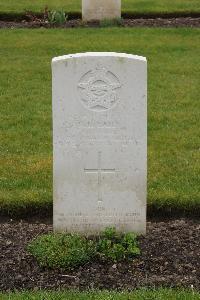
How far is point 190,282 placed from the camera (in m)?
4.93

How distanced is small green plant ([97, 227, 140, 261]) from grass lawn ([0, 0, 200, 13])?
11.9m

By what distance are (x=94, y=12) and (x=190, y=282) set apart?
11.1 m

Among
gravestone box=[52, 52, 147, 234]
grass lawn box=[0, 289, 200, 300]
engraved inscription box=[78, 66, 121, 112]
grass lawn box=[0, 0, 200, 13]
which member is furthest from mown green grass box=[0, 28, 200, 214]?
grass lawn box=[0, 0, 200, 13]

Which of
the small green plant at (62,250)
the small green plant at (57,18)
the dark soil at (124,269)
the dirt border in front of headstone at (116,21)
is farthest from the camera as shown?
the dirt border in front of headstone at (116,21)

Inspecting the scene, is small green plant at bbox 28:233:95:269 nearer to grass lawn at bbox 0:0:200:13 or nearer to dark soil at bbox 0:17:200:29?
dark soil at bbox 0:17:200:29

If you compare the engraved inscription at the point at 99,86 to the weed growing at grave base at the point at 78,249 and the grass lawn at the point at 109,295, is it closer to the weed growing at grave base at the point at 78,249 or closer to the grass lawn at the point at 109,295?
the weed growing at grave base at the point at 78,249

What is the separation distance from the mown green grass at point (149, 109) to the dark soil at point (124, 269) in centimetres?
81

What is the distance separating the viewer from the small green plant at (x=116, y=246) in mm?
5219

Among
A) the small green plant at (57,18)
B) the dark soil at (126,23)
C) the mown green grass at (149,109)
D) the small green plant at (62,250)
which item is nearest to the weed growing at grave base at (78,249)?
A: the small green plant at (62,250)

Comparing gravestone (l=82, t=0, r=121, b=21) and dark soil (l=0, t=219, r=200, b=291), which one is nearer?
dark soil (l=0, t=219, r=200, b=291)

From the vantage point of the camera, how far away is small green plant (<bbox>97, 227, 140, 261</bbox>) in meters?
5.22

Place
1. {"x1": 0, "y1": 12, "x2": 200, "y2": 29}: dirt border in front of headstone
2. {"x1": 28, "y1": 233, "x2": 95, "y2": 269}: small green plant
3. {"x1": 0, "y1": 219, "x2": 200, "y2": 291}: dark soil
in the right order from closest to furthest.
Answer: {"x1": 0, "y1": 219, "x2": 200, "y2": 291}: dark soil < {"x1": 28, "y1": 233, "x2": 95, "y2": 269}: small green plant < {"x1": 0, "y1": 12, "x2": 200, "y2": 29}: dirt border in front of headstone

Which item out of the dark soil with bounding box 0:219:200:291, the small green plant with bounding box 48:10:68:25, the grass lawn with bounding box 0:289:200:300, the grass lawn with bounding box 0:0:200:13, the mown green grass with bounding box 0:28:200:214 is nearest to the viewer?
the grass lawn with bounding box 0:289:200:300

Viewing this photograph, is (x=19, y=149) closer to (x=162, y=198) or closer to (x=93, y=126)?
(x=162, y=198)
